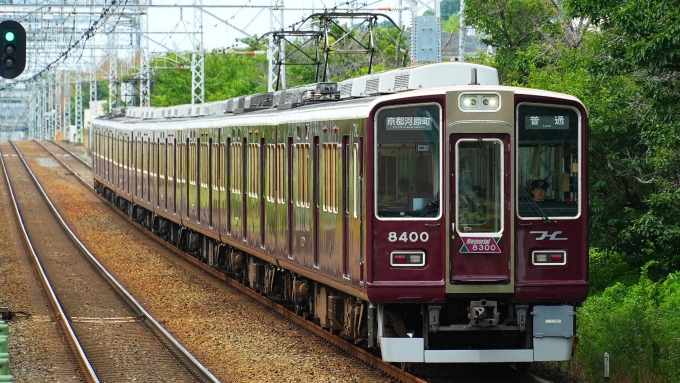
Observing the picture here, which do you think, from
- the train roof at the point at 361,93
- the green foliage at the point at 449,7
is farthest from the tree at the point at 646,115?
the green foliage at the point at 449,7

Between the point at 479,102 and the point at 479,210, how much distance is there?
90 centimetres

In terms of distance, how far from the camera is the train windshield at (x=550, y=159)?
10.1 meters

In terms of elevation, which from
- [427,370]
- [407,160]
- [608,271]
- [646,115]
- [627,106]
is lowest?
[427,370]

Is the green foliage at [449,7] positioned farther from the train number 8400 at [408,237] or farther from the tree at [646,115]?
the train number 8400 at [408,237]

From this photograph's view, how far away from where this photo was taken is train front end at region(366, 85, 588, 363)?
392 inches

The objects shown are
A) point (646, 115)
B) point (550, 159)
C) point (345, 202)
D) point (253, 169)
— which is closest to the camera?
point (550, 159)

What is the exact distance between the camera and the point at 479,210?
10.0m

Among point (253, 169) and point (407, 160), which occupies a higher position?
point (407, 160)

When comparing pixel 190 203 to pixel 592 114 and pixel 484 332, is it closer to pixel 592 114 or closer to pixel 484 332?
pixel 592 114

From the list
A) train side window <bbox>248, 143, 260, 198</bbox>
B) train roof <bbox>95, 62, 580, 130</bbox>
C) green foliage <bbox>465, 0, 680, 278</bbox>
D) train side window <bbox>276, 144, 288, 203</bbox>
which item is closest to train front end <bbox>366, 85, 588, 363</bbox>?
train roof <bbox>95, 62, 580, 130</bbox>

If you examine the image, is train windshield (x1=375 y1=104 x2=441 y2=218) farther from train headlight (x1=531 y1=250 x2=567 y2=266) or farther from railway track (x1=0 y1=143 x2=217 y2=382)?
railway track (x1=0 y1=143 x2=217 y2=382)

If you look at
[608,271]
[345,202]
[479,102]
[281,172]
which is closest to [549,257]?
[479,102]

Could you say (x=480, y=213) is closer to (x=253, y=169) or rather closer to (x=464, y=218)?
(x=464, y=218)

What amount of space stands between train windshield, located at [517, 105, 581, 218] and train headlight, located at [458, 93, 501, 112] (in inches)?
9.7
